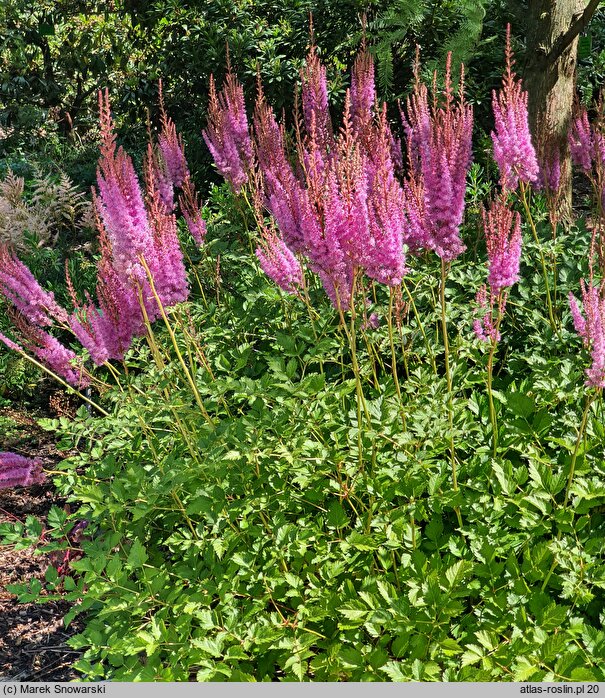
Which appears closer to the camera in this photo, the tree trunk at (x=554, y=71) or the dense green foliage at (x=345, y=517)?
the dense green foliage at (x=345, y=517)

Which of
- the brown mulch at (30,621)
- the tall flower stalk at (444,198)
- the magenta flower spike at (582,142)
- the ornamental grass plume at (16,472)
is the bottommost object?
the brown mulch at (30,621)

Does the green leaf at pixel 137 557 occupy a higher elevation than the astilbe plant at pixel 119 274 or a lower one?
lower

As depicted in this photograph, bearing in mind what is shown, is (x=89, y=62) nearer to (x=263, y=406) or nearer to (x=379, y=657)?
(x=263, y=406)

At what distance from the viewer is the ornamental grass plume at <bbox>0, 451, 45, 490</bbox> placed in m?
3.48

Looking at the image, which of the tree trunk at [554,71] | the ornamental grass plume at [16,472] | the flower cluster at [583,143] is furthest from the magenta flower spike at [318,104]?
the ornamental grass plume at [16,472]

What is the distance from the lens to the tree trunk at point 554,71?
439 cm

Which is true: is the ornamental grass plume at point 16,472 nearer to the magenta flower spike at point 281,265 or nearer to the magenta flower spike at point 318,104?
the magenta flower spike at point 281,265

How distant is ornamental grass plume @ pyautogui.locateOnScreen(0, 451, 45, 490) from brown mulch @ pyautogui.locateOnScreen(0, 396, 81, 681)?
0.36m

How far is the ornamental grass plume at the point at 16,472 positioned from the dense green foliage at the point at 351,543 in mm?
664

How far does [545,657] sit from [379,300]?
2093 millimetres

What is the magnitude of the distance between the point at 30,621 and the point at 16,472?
0.69 m

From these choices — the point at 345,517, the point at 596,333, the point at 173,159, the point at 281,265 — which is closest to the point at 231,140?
the point at 173,159

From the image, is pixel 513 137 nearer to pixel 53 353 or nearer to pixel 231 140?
pixel 231 140

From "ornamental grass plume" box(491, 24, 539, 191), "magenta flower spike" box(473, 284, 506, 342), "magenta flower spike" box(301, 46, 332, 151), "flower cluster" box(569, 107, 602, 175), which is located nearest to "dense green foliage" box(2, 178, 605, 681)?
"magenta flower spike" box(473, 284, 506, 342)
